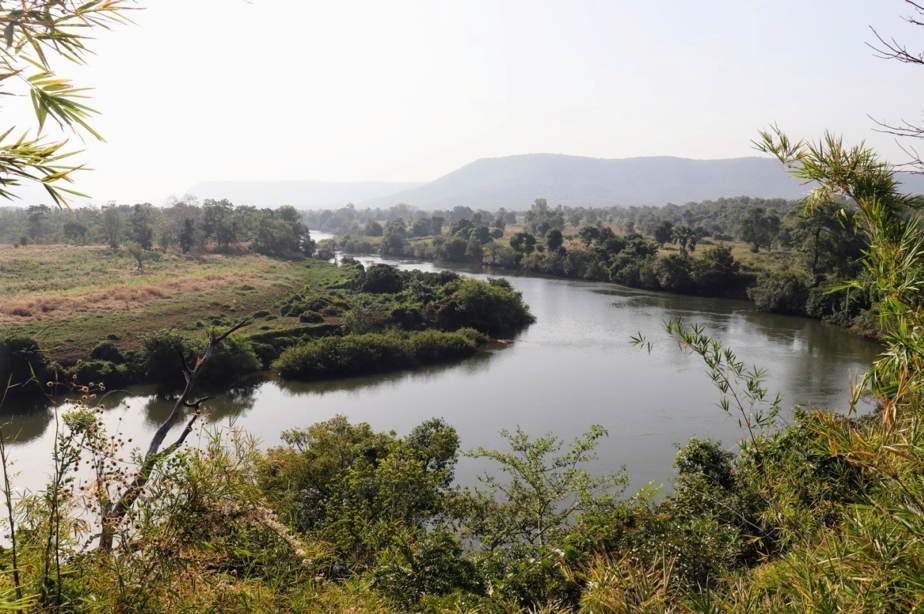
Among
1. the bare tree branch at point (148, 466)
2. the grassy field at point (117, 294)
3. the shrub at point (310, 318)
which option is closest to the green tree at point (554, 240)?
the grassy field at point (117, 294)

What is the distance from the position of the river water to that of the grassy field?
4.40m

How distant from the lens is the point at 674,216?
8950 centimetres

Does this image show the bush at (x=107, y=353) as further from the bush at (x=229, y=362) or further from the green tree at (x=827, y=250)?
the green tree at (x=827, y=250)

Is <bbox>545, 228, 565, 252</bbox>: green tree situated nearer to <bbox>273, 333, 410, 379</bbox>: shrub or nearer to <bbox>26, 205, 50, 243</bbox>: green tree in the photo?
<bbox>273, 333, 410, 379</bbox>: shrub

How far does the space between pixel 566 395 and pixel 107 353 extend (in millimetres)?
14267

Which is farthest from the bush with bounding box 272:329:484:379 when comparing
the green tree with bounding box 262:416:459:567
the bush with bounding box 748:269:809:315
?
the bush with bounding box 748:269:809:315

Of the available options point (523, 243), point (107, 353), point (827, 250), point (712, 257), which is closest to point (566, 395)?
point (107, 353)

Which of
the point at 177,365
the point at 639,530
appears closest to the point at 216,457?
the point at 639,530

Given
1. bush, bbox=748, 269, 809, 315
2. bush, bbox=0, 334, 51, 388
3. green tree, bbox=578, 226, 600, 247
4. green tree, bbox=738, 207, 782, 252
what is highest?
green tree, bbox=738, 207, 782, 252

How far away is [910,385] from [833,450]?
36 centimetres

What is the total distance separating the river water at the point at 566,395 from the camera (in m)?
14.6

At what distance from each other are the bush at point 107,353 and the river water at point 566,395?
1.77 metres

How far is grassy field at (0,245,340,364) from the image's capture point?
20.7 meters

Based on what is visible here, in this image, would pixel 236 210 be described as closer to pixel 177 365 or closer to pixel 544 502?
pixel 177 365
